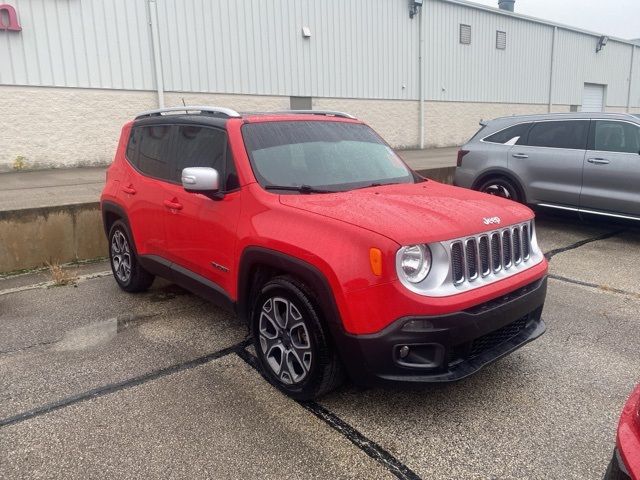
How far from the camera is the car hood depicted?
2.78 metres

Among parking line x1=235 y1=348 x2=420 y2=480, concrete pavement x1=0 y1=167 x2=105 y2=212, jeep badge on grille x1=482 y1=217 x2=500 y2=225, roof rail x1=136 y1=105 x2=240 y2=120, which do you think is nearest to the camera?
parking line x1=235 y1=348 x2=420 y2=480

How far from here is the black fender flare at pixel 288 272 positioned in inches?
110

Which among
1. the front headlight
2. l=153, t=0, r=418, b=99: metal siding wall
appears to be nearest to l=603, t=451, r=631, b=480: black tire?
the front headlight

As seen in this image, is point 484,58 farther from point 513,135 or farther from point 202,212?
point 202,212

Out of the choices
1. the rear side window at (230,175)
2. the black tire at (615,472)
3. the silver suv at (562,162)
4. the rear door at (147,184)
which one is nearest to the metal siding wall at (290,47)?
the silver suv at (562,162)

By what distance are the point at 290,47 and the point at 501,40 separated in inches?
422

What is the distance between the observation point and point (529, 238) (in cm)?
346

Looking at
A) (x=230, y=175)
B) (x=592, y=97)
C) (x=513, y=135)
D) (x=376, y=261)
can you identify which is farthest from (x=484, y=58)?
(x=376, y=261)

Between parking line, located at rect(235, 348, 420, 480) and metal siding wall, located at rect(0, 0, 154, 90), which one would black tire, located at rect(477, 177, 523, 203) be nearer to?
parking line, located at rect(235, 348, 420, 480)

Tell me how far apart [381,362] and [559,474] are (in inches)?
38.9

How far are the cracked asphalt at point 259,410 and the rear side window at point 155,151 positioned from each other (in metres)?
1.30

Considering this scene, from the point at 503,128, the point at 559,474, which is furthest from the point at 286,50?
the point at 559,474

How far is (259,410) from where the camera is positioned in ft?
10.1

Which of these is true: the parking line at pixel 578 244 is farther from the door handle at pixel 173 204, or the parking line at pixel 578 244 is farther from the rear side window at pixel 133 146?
the rear side window at pixel 133 146
